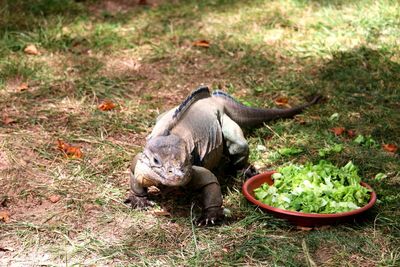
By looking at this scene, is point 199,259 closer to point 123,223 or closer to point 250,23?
point 123,223

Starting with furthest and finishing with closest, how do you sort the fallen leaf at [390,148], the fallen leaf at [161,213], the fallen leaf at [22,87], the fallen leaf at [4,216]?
the fallen leaf at [22,87] → the fallen leaf at [390,148] → the fallen leaf at [161,213] → the fallen leaf at [4,216]

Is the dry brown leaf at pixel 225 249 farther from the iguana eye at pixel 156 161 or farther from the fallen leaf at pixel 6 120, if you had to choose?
the fallen leaf at pixel 6 120

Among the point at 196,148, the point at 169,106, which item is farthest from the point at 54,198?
the point at 169,106

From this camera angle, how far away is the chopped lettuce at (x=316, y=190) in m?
4.52

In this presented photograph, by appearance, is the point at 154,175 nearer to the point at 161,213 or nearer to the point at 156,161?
the point at 156,161

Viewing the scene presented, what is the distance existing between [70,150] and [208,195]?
1.54 metres

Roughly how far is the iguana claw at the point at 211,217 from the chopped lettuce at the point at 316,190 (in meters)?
0.35

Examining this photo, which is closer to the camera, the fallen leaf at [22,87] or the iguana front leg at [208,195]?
the iguana front leg at [208,195]

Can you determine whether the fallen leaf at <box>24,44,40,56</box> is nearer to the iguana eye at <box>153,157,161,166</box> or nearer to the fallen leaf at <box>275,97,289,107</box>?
the fallen leaf at <box>275,97,289,107</box>

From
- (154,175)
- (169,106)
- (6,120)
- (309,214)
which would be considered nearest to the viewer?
(309,214)

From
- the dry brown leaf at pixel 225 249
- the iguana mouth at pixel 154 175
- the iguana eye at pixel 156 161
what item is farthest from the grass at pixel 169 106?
the iguana eye at pixel 156 161

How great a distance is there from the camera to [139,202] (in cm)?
477

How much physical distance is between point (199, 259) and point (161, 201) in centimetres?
87

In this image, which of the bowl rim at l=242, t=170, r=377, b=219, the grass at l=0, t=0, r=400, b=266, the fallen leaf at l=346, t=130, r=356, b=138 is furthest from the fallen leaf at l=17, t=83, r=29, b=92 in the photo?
the fallen leaf at l=346, t=130, r=356, b=138
